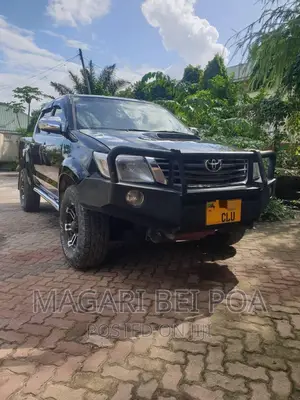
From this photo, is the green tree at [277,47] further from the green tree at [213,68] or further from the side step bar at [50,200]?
the green tree at [213,68]

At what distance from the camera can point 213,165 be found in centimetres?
262

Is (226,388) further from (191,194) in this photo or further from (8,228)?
(8,228)

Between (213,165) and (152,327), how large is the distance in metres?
1.32

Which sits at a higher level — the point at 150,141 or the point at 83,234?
the point at 150,141

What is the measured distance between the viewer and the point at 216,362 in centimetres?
181

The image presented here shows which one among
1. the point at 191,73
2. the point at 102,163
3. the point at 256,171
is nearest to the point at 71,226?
the point at 102,163

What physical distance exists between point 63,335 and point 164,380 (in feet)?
2.45

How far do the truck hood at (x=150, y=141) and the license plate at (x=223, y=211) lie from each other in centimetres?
45

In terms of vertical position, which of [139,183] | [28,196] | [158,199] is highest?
[139,183]

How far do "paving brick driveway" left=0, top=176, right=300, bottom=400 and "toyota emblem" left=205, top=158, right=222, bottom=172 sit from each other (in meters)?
1.01

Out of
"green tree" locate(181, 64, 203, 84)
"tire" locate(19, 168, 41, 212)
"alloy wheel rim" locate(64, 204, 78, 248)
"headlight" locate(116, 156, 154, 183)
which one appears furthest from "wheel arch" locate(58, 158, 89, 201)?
"green tree" locate(181, 64, 203, 84)

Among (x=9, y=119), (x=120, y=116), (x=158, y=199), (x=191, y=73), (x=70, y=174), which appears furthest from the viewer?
(x=9, y=119)

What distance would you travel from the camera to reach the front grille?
248cm

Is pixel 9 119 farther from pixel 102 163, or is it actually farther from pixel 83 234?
pixel 102 163
